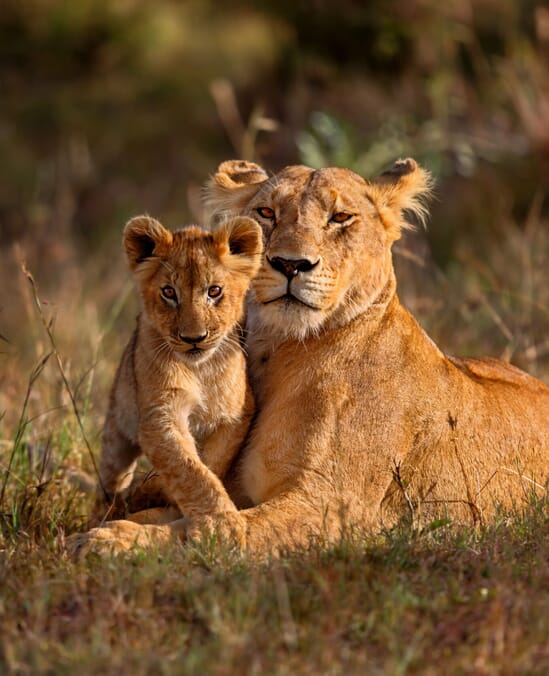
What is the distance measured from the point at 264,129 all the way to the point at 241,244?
8.69 m

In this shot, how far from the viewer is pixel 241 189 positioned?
601 cm

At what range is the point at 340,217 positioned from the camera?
18.2 ft

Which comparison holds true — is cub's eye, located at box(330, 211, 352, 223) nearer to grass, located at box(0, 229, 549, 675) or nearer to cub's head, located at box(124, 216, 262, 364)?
cub's head, located at box(124, 216, 262, 364)

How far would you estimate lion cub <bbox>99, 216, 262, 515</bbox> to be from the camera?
16.5ft

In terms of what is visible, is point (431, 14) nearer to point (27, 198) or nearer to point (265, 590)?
point (27, 198)

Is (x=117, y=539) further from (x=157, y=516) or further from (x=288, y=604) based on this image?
(x=288, y=604)

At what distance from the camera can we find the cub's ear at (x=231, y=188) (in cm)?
600

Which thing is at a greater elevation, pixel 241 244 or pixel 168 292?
pixel 241 244

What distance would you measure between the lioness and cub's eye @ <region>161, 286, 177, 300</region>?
0.42 meters

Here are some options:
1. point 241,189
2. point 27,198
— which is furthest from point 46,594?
point 27,198

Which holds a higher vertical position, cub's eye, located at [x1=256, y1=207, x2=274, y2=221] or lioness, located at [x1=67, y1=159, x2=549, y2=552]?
cub's eye, located at [x1=256, y1=207, x2=274, y2=221]

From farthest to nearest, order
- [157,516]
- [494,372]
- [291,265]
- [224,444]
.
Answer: [494,372] < [157,516] < [224,444] < [291,265]

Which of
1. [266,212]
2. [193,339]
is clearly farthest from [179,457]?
[266,212]

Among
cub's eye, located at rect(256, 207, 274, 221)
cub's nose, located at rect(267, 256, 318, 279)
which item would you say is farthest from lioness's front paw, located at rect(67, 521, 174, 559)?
cub's eye, located at rect(256, 207, 274, 221)
